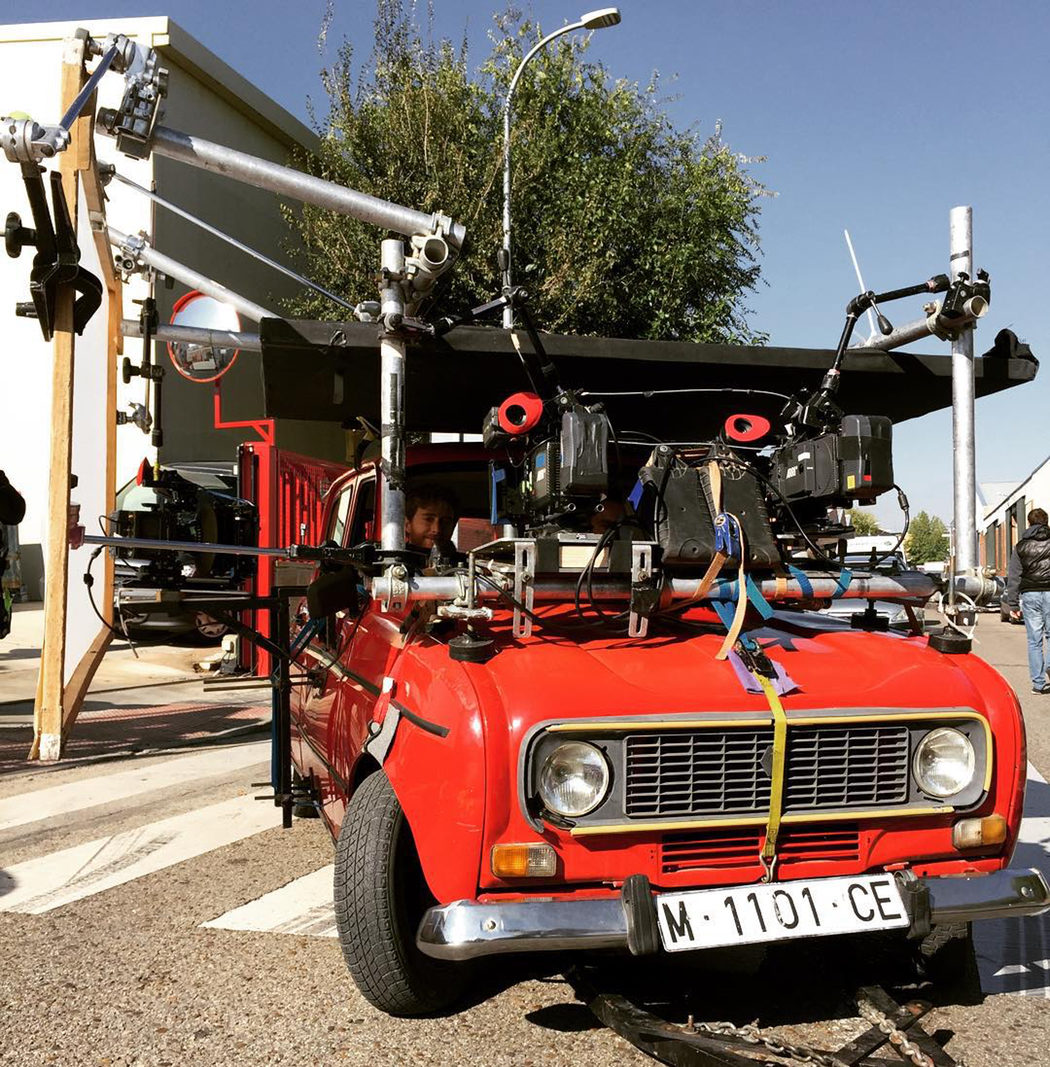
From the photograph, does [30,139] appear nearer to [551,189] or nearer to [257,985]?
[257,985]

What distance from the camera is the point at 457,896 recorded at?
9.48 feet

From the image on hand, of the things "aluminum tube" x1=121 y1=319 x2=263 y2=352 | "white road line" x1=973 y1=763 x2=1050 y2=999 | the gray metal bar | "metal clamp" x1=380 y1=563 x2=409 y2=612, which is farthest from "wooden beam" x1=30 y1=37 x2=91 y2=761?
"white road line" x1=973 y1=763 x2=1050 y2=999

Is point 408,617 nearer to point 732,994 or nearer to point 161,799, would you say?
point 732,994

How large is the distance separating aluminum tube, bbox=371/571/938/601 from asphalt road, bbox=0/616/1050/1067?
130 cm

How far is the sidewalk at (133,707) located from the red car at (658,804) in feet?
10.4

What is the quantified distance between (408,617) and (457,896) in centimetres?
111

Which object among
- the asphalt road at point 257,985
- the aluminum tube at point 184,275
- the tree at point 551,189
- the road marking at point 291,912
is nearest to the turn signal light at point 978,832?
the asphalt road at point 257,985

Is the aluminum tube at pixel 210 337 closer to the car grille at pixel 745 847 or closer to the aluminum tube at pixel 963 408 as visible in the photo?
the aluminum tube at pixel 963 408

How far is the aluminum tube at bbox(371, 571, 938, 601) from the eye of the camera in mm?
3385

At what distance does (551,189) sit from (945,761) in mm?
16044

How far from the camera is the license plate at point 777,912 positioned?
280 centimetres

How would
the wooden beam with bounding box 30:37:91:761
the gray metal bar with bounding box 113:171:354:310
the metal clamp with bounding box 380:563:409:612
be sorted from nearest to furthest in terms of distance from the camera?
the metal clamp with bounding box 380:563:409:612 → the wooden beam with bounding box 30:37:91:761 → the gray metal bar with bounding box 113:171:354:310

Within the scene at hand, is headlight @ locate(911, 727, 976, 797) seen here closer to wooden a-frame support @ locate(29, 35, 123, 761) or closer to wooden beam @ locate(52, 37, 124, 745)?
wooden a-frame support @ locate(29, 35, 123, 761)

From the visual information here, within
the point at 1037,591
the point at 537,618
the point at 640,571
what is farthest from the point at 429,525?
the point at 1037,591
